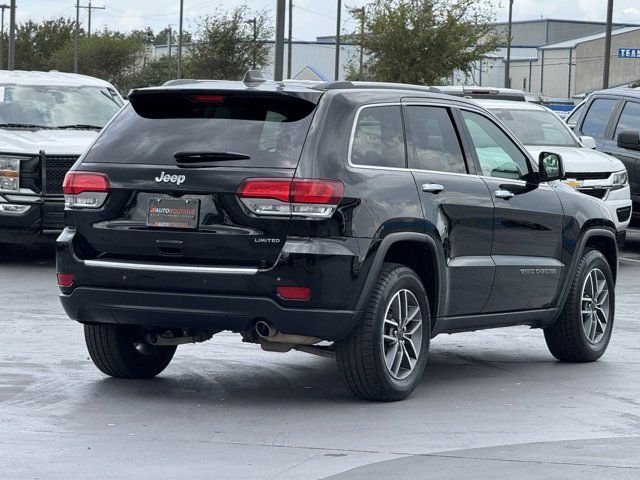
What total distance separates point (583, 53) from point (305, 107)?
111544 mm

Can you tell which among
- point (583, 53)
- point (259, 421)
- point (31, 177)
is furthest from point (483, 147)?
point (583, 53)

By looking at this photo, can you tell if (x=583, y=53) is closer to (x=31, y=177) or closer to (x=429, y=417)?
(x=31, y=177)

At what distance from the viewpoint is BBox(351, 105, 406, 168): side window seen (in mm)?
8023

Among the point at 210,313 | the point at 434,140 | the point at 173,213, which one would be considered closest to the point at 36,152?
the point at 434,140

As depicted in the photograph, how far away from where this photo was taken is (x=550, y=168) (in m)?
9.66

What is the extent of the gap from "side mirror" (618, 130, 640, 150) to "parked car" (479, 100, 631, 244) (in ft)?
1.07

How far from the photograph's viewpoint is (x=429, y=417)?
25.5 ft

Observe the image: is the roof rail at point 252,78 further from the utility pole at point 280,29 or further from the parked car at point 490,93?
the utility pole at point 280,29

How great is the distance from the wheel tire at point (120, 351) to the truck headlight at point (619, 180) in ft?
32.1

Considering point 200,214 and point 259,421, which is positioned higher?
point 200,214

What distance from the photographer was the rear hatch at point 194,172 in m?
7.64

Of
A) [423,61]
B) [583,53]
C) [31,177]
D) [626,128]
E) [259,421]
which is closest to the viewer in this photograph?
[259,421]

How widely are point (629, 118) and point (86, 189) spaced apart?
12697 mm

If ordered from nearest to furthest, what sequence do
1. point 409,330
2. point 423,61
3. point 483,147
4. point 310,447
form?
point 310,447
point 409,330
point 483,147
point 423,61
